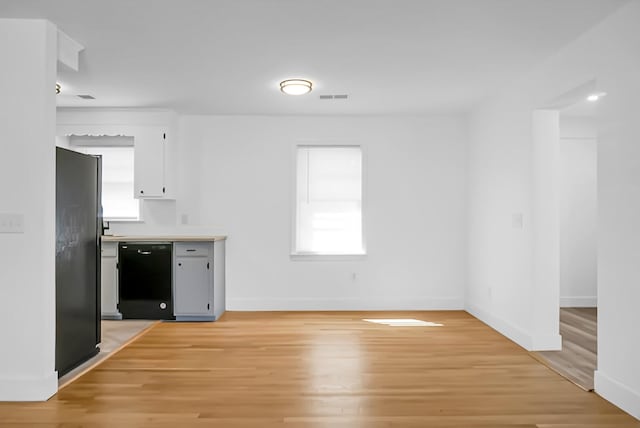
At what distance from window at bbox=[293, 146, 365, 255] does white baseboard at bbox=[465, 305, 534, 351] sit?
1.69m

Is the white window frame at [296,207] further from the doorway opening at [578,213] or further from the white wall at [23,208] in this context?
the white wall at [23,208]

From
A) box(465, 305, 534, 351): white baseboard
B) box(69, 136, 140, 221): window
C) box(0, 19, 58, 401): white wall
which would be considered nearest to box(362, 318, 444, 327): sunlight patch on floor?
box(465, 305, 534, 351): white baseboard

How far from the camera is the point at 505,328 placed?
4977 millimetres

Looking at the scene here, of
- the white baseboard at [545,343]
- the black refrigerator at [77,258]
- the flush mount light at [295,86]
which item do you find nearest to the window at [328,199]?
the flush mount light at [295,86]

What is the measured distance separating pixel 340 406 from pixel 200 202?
393 cm

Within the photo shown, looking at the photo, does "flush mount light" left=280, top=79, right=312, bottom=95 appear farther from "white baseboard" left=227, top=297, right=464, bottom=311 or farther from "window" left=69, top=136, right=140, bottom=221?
"white baseboard" left=227, top=297, right=464, bottom=311

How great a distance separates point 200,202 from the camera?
6.34m

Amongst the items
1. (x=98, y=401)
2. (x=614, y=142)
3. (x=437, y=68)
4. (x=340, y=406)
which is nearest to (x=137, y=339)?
(x=98, y=401)

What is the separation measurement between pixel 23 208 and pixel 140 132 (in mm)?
2907

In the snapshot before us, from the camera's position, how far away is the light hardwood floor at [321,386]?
114 inches

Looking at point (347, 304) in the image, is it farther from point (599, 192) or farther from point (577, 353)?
point (599, 192)

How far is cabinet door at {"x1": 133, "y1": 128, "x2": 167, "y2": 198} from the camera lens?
19.4 ft

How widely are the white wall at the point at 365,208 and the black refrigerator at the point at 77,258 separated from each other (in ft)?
7.15

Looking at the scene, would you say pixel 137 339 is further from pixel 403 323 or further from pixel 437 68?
pixel 437 68
